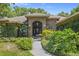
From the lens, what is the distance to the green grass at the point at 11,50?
10594 mm

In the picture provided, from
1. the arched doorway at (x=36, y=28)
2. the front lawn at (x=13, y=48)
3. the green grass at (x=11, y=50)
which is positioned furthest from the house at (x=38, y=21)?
the green grass at (x=11, y=50)

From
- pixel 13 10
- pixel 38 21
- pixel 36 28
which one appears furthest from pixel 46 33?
pixel 13 10

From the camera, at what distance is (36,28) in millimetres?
11141

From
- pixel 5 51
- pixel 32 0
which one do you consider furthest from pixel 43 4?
pixel 5 51

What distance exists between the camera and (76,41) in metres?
10.9

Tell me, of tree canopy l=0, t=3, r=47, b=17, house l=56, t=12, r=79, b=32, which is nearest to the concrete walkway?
house l=56, t=12, r=79, b=32

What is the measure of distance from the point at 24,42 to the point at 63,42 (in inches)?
48.2

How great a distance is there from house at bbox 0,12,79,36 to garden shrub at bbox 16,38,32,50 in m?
0.22

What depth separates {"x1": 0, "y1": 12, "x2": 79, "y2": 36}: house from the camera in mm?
11070

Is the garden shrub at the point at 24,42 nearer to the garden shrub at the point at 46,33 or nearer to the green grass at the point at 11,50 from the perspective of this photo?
the green grass at the point at 11,50

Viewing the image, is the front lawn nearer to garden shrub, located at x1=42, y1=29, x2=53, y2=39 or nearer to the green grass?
the green grass

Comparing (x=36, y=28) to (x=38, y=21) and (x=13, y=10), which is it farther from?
(x=13, y=10)

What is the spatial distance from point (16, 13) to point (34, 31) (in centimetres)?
86

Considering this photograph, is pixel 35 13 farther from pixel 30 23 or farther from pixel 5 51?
pixel 5 51
